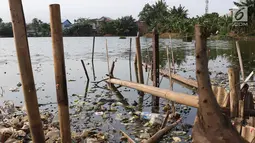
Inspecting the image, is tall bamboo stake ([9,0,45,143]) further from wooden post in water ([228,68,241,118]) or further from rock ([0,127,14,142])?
wooden post in water ([228,68,241,118])

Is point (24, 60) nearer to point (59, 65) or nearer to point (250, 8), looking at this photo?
point (59, 65)

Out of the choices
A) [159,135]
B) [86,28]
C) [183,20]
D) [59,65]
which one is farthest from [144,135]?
[86,28]

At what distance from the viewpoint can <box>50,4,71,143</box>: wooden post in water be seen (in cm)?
360

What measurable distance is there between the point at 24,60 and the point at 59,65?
1.47 ft

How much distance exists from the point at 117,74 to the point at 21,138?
967 centimetres

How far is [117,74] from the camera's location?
1520 cm

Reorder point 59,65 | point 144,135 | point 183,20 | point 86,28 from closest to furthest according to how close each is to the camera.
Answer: point 59,65, point 144,135, point 183,20, point 86,28

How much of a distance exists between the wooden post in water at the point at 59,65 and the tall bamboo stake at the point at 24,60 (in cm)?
33

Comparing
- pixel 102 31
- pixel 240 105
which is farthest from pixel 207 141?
pixel 102 31

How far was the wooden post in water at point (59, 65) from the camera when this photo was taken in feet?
11.8

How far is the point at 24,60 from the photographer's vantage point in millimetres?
3572

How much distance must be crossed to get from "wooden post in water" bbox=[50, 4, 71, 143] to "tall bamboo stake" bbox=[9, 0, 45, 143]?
33 centimetres

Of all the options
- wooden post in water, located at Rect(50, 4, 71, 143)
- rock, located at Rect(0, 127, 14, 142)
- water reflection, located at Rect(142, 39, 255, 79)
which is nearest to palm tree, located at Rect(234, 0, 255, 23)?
water reflection, located at Rect(142, 39, 255, 79)

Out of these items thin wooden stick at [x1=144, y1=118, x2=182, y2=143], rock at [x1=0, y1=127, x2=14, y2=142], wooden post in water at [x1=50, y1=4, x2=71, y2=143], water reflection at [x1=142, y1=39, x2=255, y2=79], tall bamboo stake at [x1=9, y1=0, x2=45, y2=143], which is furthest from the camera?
water reflection at [x1=142, y1=39, x2=255, y2=79]
